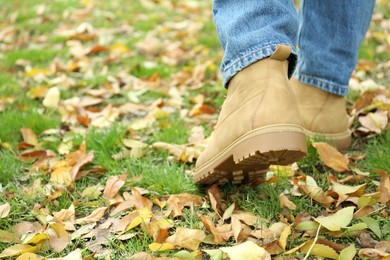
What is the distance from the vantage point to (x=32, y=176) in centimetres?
167

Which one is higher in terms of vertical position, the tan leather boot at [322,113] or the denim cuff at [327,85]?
the denim cuff at [327,85]

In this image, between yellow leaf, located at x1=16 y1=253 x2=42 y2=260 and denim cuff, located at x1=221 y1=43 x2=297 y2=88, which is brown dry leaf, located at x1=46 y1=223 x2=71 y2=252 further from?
denim cuff, located at x1=221 y1=43 x2=297 y2=88

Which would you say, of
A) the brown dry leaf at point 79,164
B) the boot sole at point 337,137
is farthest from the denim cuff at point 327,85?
the brown dry leaf at point 79,164

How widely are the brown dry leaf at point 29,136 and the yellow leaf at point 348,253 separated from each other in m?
1.26

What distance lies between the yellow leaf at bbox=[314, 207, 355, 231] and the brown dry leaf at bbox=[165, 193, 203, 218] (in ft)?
1.20

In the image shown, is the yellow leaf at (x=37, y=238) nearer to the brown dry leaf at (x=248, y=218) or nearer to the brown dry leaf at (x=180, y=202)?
the brown dry leaf at (x=180, y=202)

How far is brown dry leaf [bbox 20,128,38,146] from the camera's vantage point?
192cm

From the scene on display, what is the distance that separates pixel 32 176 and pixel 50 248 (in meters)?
0.47

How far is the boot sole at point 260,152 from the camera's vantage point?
3.97 ft

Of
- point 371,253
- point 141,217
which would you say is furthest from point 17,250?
point 371,253

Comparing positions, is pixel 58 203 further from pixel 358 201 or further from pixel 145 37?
pixel 145 37

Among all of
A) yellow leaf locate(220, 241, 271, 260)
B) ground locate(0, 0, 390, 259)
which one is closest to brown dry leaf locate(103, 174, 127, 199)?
ground locate(0, 0, 390, 259)

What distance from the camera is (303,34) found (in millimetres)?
1662

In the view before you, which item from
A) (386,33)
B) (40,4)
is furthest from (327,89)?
(40,4)
